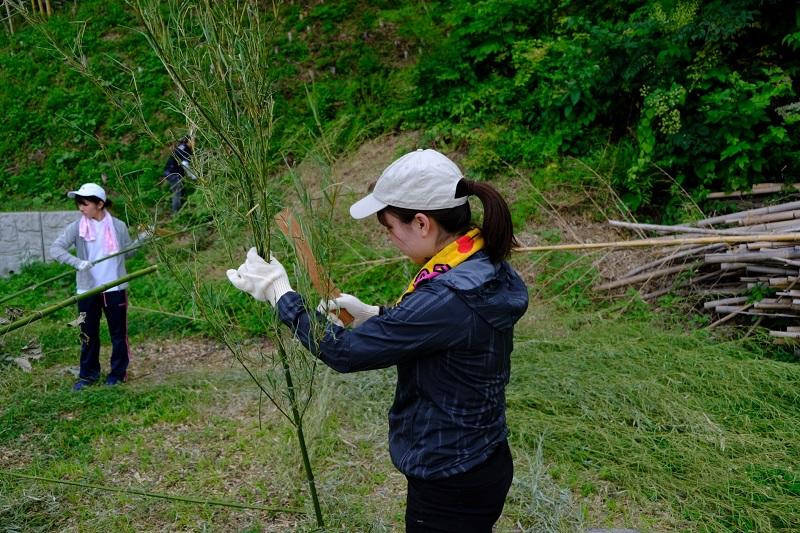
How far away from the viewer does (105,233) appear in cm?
526

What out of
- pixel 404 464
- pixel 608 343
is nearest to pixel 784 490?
pixel 608 343

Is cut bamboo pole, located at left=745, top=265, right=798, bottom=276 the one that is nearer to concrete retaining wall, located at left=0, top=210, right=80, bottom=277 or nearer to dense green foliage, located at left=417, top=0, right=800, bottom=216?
dense green foliage, located at left=417, top=0, right=800, bottom=216

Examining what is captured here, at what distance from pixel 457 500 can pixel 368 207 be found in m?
0.86

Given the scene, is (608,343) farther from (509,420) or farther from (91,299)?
(91,299)

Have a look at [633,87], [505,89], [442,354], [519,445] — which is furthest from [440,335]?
[505,89]

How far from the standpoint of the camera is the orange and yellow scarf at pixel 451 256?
1829 mm

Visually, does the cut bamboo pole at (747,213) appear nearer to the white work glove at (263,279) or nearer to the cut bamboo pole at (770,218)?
the cut bamboo pole at (770,218)

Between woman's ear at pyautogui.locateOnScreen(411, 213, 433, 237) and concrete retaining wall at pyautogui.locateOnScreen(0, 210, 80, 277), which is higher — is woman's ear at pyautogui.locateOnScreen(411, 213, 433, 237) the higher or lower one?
the higher one

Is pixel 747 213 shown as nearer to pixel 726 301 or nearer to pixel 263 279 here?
pixel 726 301

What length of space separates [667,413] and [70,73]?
10.9 meters

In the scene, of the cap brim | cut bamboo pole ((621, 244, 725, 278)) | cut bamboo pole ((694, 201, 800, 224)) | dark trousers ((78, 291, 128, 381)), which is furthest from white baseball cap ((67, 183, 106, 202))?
cut bamboo pole ((694, 201, 800, 224))

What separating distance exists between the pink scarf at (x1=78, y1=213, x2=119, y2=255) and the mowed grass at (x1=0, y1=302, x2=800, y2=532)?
111cm

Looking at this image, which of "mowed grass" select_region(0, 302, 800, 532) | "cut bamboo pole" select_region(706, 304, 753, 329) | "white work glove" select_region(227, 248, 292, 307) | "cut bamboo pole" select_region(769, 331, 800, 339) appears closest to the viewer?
"white work glove" select_region(227, 248, 292, 307)

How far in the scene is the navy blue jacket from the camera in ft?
5.63
